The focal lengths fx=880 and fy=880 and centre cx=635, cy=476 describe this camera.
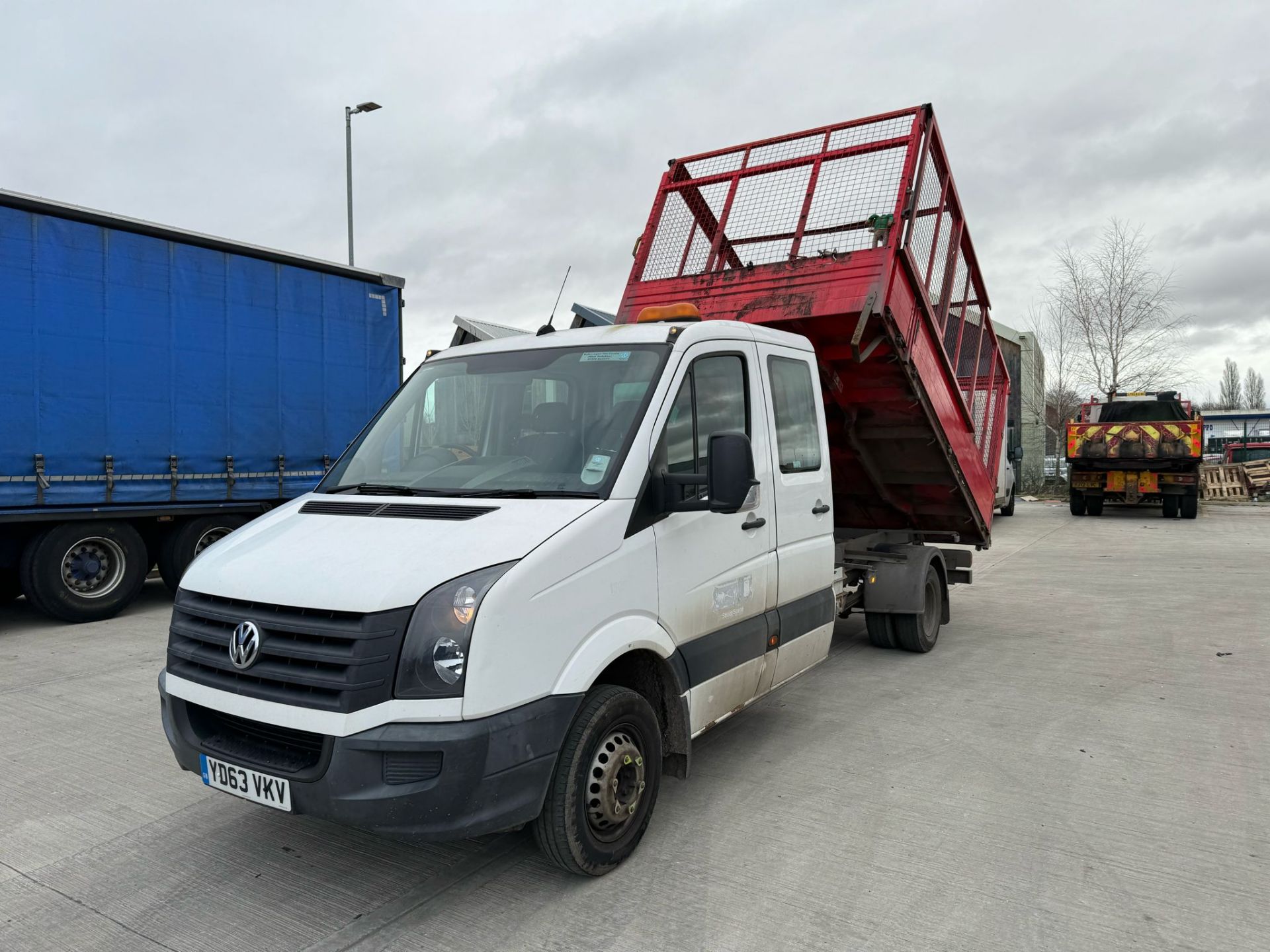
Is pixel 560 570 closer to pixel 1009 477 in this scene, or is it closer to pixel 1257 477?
pixel 1009 477

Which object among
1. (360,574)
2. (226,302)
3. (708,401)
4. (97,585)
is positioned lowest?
(97,585)

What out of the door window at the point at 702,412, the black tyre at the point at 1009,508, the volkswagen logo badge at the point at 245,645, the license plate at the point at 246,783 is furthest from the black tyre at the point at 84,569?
the black tyre at the point at 1009,508

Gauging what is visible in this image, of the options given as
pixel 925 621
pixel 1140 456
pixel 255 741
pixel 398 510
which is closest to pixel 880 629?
pixel 925 621

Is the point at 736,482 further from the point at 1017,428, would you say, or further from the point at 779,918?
the point at 1017,428

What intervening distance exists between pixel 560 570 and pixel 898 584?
4.43m

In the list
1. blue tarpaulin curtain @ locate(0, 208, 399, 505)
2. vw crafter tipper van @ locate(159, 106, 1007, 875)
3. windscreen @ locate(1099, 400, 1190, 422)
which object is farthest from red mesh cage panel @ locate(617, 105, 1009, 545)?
windscreen @ locate(1099, 400, 1190, 422)

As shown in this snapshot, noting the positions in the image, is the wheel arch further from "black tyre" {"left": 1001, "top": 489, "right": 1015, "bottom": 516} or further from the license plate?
"black tyre" {"left": 1001, "top": 489, "right": 1015, "bottom": 516}

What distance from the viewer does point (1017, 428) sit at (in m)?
21.0

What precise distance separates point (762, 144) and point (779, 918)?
5.25m

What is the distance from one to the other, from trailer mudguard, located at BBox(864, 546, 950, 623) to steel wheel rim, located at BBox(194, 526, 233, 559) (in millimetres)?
6599

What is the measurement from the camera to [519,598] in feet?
9.38

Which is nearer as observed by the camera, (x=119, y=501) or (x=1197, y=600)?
(x=119, y=501)

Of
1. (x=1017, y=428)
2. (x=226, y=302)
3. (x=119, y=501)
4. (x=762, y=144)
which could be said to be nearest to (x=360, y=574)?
(x=762, y=144)

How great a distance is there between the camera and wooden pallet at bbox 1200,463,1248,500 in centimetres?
2383
